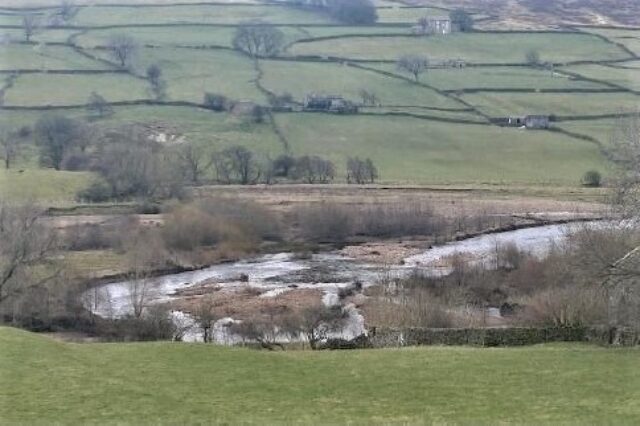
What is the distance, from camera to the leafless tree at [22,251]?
124 feet

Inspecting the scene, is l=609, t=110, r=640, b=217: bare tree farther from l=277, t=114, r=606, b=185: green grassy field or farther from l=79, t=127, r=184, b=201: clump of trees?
l=277, t=114, r=606, b=185: green grassy field

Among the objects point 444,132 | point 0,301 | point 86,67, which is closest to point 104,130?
point 86,67

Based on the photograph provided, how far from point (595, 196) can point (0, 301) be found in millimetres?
46401

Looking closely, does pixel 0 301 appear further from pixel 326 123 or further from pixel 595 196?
pixel 326 123

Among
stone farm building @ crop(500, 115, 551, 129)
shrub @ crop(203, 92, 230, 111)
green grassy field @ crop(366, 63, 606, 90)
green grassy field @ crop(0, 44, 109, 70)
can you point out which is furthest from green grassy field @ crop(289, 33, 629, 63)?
green grassy field @ crop(0, 44, 109, 70)

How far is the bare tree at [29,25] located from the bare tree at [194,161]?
2970 centimetres

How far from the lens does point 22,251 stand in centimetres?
3841

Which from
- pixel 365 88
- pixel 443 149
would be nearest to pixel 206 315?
pixel 443 149

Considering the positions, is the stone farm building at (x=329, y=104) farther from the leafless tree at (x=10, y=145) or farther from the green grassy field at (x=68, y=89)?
the leafless tree at (x=10, y=145)

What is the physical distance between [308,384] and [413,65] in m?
82.4

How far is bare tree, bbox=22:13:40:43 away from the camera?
99625 millimetres

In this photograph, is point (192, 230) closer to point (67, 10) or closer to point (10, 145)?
point (10, 145)

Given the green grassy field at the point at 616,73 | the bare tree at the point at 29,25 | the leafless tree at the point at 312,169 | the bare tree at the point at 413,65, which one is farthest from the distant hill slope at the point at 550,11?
the bare tree at the point at 29,25

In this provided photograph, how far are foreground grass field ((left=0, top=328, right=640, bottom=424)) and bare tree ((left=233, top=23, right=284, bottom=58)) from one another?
277 feet
